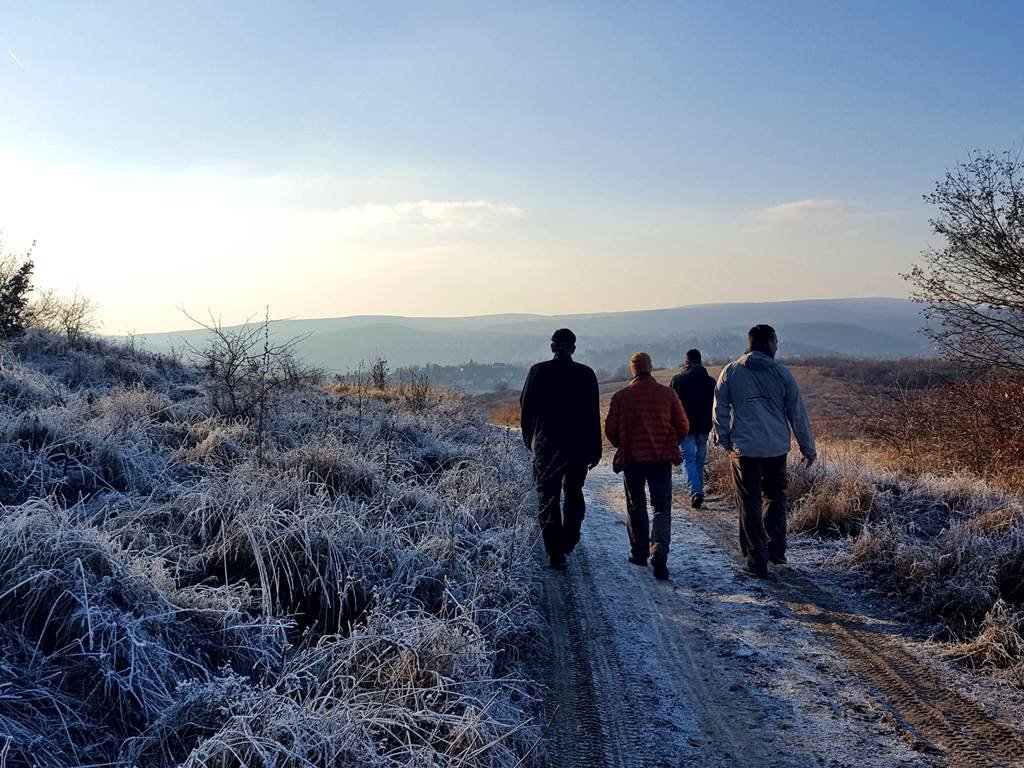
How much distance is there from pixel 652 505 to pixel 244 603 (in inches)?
159

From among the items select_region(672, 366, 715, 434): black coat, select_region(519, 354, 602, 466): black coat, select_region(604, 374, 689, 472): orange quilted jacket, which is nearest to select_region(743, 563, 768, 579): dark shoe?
select_region(604, 374, 689, 472): orange quilted jacket

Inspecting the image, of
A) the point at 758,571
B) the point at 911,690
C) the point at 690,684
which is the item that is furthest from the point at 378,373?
the point at 911,690

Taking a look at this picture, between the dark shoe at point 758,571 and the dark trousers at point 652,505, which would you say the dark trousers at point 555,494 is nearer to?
the dark trousers at point 652,505

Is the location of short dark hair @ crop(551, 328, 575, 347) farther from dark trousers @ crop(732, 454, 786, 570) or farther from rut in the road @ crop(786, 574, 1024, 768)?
A: rut in the road @ crop(786, 574, 1024, 768)

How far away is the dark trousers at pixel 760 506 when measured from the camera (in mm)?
6363

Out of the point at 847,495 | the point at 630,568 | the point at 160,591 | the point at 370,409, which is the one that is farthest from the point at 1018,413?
the point at 160,591

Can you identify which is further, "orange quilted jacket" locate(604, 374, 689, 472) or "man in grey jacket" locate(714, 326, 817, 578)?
"orange quilted jacket" locate(604, 374, 689, 472)

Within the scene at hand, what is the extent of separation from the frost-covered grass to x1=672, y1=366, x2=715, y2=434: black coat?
3757 mm

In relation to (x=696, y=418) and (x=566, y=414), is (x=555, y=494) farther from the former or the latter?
(x=696, y=418)

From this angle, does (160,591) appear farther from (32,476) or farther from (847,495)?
(847,495)

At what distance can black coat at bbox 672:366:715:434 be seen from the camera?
9914 millimetres

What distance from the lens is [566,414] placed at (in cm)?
673

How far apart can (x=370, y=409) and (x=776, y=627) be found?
875 centimetres

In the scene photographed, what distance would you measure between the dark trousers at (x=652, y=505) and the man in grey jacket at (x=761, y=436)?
27.4 inches
